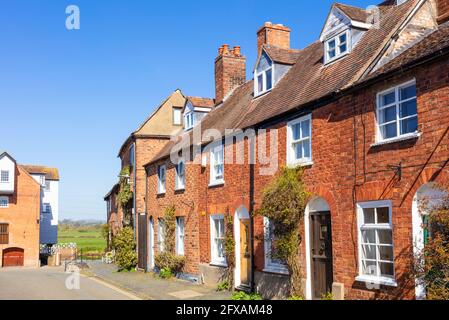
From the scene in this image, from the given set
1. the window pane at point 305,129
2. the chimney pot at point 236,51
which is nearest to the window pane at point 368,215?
the window pane at point 305,129

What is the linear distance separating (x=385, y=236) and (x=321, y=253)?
2.64 metres

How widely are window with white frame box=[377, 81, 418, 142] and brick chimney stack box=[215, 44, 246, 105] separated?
1461 cm

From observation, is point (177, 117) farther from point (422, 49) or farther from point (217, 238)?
point (422, 49)

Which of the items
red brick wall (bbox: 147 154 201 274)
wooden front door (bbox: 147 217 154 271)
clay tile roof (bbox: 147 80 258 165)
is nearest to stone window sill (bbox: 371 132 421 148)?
clay tile roof (bbox: 147 80 258 165)

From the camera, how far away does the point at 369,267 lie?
41.1 ft

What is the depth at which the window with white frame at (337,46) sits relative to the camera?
15.9 m

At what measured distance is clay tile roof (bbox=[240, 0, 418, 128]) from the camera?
46.3ft

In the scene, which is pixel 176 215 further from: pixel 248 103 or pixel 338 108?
pixel 338 108

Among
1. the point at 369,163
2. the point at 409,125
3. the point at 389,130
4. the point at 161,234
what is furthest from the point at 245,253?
the point at 161,234

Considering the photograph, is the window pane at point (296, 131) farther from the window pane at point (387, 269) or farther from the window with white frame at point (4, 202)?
the window with white frame at point (4, 202)

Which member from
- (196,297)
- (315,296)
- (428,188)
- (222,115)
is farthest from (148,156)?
(428,188)

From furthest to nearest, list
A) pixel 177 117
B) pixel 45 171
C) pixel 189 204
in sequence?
pixel 45 171
pixel 177 117
pixel 189 204

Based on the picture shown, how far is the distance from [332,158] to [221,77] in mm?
13903

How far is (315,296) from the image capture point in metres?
14.5
